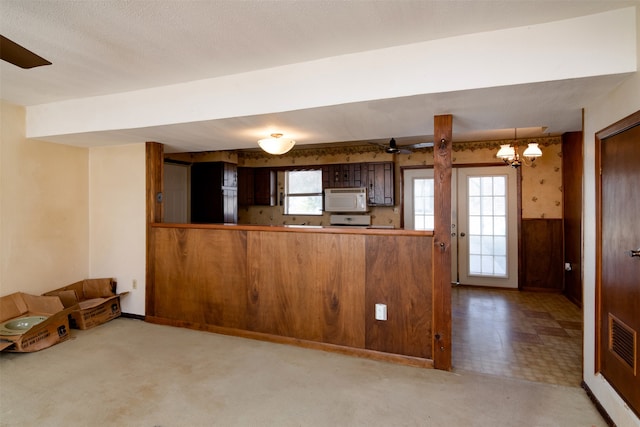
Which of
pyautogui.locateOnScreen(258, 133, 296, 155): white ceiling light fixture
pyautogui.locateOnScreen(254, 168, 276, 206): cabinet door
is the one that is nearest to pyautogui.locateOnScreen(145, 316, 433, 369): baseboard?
pyautogui.locateOnScreen(258, 133, 296, 155): white ceiling light fixture

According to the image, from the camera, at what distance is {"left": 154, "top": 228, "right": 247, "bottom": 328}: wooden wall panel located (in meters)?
3.49

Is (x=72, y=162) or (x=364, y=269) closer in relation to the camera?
(x=364, y=269)

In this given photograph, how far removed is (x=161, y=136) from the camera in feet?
11.7

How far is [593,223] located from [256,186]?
537 cm

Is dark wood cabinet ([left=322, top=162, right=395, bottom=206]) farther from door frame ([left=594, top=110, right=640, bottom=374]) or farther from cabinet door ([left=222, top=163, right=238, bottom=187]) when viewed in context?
door frame ([left=594, top=110, right=640, bottom=374])

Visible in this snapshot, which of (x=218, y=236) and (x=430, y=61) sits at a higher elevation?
(x=430, y=61)

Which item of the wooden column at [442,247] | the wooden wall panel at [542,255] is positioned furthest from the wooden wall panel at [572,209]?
the wooden column at [442,247]

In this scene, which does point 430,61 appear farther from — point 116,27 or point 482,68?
point 116,27

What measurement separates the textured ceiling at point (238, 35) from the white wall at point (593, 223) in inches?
5.0

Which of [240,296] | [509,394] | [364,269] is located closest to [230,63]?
[364,269]

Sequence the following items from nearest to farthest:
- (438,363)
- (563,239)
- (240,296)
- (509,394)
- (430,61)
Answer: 1. (430,61)
2. (509,394)
3. (438,363)
4. (240,296)
5. (563,239)

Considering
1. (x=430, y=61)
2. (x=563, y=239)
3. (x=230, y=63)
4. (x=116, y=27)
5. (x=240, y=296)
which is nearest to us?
(x=116, y=27)

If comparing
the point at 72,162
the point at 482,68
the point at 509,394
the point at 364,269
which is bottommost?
the point at 509,394

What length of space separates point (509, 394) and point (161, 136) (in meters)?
3.88
